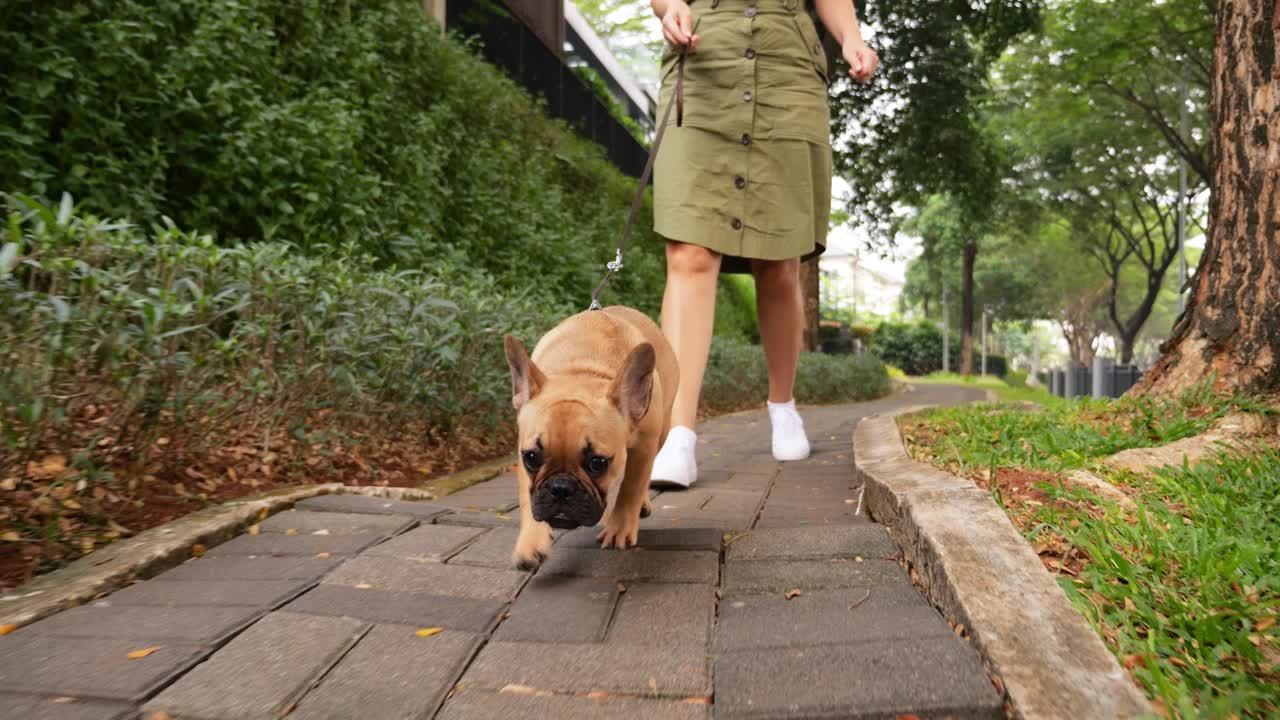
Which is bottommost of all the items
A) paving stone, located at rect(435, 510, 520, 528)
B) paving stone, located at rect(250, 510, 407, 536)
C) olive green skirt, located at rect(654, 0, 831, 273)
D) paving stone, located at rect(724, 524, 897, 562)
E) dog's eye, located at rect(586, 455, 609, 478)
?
paving stone, located at rect(435, 510, 520, 528)

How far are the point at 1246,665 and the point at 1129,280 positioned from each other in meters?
55.3

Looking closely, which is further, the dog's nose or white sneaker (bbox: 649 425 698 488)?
white sneaker (bbox: 649 425 698 488)

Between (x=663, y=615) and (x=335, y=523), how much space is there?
1.38 metres

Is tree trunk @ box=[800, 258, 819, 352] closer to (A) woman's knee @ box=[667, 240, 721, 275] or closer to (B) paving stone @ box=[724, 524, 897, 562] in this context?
(A) woman's knee @ box=[667, 240, 721, 275]

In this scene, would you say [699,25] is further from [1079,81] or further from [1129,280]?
[1129,280]

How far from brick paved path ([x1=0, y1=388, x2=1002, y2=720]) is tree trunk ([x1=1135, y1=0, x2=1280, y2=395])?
2.44 meters

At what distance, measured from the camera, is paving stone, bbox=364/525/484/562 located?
2709 millimetres

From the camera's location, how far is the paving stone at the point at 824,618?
197 cm

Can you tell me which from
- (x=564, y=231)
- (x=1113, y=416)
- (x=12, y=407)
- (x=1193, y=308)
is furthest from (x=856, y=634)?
(x=564, y=231)

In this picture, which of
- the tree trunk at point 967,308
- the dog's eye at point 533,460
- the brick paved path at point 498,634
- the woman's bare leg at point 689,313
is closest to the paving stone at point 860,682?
the brick paved path at point 498,634

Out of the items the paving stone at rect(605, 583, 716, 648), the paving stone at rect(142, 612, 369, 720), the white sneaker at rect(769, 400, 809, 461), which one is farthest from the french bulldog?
the white sneaker at rect(769, 400, 809, 461)

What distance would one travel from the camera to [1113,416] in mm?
4246

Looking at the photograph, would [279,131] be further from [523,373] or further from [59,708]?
[59,708]

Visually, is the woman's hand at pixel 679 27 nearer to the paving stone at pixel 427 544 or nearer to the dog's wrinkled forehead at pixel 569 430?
the dog's wrinkled forehead at pixel 569 430
